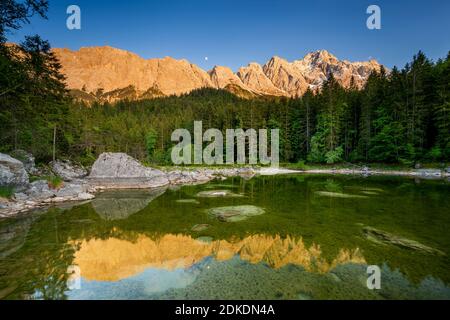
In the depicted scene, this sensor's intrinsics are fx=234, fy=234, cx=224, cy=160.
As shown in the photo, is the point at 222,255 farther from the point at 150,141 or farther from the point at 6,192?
the point at 150,141

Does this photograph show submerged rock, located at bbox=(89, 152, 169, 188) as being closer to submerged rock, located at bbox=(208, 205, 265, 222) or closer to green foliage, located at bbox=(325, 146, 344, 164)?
submerged rock, located at bbox=(208, 205, 265, 222)

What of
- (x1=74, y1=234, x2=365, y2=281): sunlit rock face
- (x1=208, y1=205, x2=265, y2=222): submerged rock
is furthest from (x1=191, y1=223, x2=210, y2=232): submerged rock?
(x1=208, y1=205, x2=265, y2=222): submerged rock

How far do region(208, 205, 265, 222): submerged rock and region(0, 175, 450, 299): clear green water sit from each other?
0.55m

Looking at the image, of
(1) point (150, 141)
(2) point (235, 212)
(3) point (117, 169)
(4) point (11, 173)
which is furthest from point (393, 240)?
(1) point (150, 141)

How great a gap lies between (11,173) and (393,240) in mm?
22380

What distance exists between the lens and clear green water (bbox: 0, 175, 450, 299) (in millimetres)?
5652

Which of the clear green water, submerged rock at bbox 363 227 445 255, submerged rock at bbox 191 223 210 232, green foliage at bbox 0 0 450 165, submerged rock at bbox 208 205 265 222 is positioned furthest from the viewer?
green foliage at bbox 0 0 450 165

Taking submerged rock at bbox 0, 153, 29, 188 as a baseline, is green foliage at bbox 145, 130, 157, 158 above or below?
above

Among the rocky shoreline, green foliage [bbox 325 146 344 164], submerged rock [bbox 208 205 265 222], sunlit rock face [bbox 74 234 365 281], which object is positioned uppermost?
green foliage [bbox 325 146 344 164]

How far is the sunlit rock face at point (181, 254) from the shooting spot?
22.6 ft

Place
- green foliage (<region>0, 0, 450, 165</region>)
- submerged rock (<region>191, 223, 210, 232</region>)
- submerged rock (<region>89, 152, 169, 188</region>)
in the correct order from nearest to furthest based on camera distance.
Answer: submerged rock (<region>191, 223, 210, 232</region>) < green foliage (<region>0, 0, 450, 165</region>) < submerged rock (<region>89, 152, 169, 188</region>)

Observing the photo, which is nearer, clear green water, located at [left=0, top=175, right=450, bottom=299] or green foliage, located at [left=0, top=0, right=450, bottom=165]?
clear green water, located at [left=0, top=175, right=450, bottom=299]

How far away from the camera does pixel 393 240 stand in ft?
28.4
